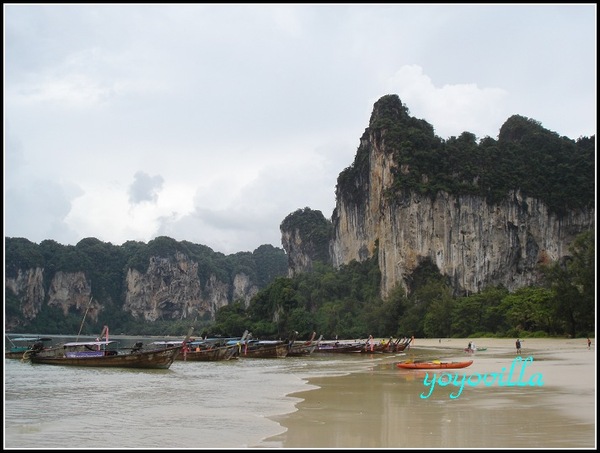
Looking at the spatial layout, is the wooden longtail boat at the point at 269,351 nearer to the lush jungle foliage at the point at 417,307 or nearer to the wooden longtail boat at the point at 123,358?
the wooden longtail boat at the point at 123,358

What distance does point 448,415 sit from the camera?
9.53 m

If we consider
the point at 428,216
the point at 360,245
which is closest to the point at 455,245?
the point at 428,216

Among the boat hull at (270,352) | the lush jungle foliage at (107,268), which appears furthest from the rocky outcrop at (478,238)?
the lush jungle foliage at (107,268)

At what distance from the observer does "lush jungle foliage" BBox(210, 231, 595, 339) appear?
36.7m

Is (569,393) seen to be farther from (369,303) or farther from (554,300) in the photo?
(369,303)

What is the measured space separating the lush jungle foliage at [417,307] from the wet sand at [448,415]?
73.2ft

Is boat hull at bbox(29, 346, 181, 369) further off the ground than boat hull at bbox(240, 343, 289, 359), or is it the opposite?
boat hull at bbox(29, 346, 181, 369)

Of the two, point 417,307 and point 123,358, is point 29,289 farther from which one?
point 123,358

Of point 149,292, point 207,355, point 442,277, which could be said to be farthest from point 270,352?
point 149,292

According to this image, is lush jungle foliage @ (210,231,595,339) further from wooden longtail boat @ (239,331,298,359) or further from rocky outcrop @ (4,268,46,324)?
rocky outcrop @ (4,268,46,324)

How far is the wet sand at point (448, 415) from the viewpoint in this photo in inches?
301

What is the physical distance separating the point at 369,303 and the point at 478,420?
6108 centimetres

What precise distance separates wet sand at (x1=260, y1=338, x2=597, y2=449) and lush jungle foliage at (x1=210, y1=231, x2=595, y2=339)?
22.3m

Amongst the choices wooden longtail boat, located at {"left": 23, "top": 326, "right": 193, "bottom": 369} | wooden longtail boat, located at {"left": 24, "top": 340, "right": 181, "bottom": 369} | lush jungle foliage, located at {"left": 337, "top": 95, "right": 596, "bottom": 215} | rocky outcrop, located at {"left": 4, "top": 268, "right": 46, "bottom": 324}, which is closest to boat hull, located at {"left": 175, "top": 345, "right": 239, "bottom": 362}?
wooden longtail boat, located at {"left": 23, "top": 326, "right": 193, "bottom": 369}
